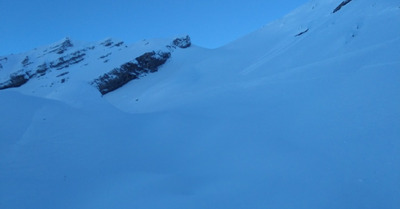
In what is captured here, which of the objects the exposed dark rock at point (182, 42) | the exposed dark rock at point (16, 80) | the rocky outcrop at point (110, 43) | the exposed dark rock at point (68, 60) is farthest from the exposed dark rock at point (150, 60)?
the exposed dark rock at point (16, 80)

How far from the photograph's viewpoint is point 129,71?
2242cm

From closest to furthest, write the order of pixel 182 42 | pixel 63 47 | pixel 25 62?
pixel 182 42 → pixel 25 62 → pixel 63 47

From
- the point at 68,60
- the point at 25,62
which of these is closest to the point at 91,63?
the point at 68,60

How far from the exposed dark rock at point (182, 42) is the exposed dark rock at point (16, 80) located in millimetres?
21774

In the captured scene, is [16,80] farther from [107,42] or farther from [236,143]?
[236,143]

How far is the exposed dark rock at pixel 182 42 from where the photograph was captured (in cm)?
2681

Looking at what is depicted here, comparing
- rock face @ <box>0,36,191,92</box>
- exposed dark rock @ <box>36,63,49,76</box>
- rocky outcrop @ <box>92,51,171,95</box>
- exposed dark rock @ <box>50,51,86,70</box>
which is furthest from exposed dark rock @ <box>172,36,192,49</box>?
exposed dark rock @ <box>36,63,49,76</box>

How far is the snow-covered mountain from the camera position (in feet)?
12.8

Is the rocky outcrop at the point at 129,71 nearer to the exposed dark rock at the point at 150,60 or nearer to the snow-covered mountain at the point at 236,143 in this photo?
the exposed dark rock at the point at 150,60

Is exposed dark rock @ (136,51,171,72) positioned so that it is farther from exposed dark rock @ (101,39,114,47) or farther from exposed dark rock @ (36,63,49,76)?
exposed dark rock @ (36,63,49,76)

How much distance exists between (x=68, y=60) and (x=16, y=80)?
713cm

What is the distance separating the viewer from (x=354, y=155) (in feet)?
14.3

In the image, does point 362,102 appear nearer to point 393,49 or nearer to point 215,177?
point 393,49

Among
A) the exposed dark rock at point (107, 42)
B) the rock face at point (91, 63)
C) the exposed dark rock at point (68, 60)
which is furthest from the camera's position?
the exposed dark rock at point (107, 42)
